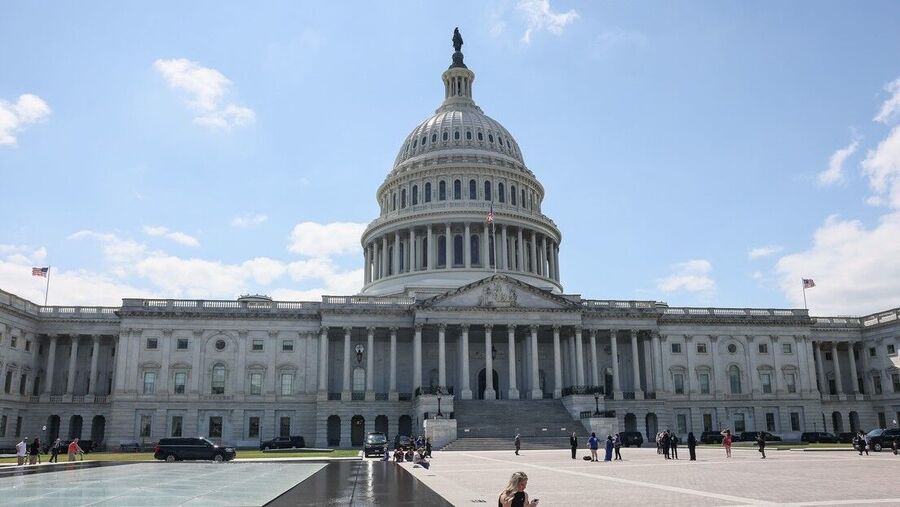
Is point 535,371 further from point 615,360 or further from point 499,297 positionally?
point 615,360

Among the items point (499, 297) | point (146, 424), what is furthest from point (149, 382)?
point (499, 297)

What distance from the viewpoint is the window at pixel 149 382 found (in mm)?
78625

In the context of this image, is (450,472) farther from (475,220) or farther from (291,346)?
(475,220)

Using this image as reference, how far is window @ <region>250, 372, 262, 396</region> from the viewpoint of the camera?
8006 cm

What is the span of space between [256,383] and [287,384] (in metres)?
3.24

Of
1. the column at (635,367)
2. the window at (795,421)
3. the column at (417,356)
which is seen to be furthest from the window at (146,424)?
the window at (795,421)

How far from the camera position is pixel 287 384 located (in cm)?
8069

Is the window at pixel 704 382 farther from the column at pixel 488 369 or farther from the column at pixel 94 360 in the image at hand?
the column at pixel 94 360

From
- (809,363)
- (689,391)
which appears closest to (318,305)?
(689,391)

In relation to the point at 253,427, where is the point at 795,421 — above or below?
below

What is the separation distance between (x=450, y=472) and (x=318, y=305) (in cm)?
4977

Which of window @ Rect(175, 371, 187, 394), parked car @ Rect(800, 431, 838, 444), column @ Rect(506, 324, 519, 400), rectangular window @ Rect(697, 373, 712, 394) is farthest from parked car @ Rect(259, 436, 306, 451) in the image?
parked car @ Rect(800, 431, 838, 444)

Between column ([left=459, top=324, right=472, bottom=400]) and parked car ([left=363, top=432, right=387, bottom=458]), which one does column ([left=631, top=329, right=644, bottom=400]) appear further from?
parked car ([left=363, top=432, right=387, bottom=458])

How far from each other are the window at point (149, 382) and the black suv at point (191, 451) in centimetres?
3050
